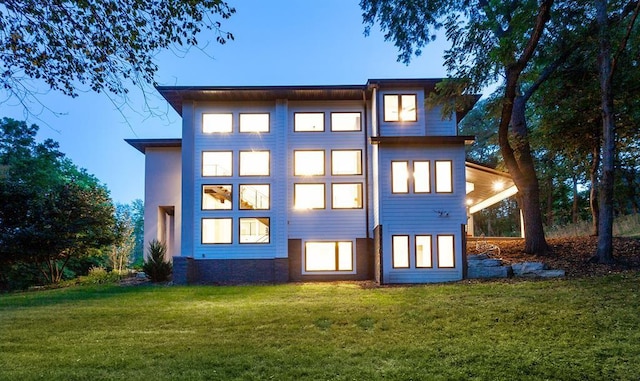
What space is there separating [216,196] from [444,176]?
27.4 ft

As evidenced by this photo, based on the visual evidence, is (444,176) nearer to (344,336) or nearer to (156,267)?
(344,336)

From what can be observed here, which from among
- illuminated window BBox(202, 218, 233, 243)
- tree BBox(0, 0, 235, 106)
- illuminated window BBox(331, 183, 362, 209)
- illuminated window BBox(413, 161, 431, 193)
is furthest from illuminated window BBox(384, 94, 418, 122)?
tree BBox(0, 0, 235, 106)

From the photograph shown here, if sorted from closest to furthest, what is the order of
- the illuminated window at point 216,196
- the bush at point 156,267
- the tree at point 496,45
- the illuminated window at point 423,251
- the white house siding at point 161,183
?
the tree at point 496,45 < the illuminated window at point 423,251 < the bush at point 156,267 < the illuminated window at point 216,196 < the white house siding at point 161,183

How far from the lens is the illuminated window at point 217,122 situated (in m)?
17.0

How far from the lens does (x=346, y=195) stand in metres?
16.7

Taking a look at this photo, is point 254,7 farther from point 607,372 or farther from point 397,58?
point 397,58

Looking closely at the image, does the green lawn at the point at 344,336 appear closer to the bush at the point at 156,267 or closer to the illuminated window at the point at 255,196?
the bush at the point at 156,267

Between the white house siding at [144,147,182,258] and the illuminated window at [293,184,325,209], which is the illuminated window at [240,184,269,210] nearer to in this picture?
the illuminated window at [293,184,325,209]

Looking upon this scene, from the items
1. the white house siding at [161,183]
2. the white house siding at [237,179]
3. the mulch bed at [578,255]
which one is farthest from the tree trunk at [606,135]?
the white house siding at [161,183]

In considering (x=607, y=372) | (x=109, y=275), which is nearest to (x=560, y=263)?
(x=607, y=372)

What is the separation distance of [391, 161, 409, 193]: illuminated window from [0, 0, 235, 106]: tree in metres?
10.2

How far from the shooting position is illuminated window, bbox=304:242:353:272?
16.3 metres

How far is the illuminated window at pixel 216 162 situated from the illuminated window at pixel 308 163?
2.52m

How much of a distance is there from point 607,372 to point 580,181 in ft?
80.3
